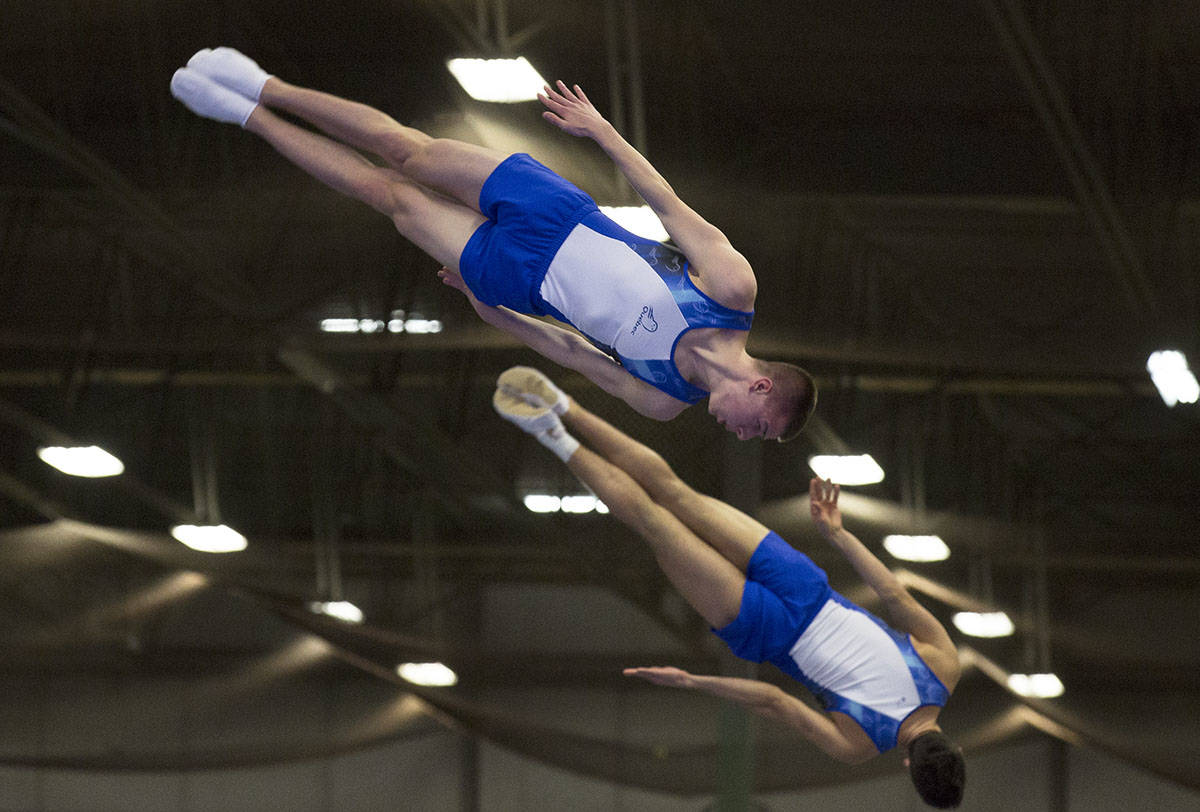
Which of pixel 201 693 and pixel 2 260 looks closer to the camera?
pixel 2 260

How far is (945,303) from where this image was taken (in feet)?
40.1

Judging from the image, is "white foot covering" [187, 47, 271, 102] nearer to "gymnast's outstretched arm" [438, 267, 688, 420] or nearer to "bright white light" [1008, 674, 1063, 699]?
A: "gymnast's outstretched arm" [438, 267, 688, 420]

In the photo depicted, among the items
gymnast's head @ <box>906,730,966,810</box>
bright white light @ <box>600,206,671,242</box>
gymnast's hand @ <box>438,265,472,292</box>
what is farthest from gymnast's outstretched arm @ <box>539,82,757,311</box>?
bright white light @ <box>600,206,671,242</box>

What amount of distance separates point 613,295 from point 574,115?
749mm

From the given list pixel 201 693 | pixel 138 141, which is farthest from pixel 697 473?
pixel 201 693

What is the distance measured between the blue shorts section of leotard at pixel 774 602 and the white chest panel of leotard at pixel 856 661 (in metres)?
0.08

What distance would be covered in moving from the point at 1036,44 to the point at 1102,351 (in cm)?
385

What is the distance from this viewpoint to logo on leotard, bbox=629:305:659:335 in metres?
5.12

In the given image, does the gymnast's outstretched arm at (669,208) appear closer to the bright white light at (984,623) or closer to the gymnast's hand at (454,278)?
the gymnast's hand at (454,278)

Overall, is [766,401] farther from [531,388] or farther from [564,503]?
[564,503]

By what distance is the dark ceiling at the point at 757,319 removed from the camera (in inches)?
414

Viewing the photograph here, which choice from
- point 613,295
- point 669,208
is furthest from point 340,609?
point 669,208

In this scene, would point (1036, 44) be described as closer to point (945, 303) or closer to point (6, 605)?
point (945, 303)

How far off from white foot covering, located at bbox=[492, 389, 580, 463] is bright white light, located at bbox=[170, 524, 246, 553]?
7.88m
